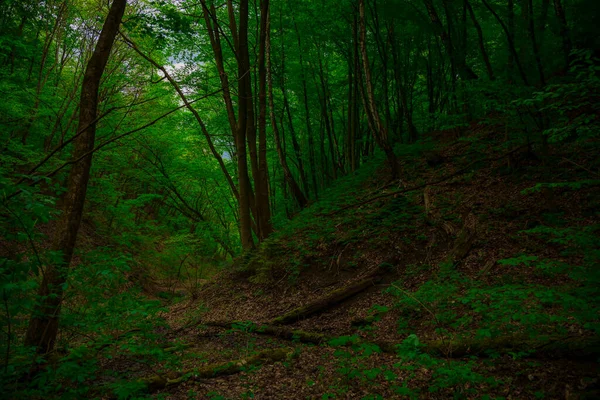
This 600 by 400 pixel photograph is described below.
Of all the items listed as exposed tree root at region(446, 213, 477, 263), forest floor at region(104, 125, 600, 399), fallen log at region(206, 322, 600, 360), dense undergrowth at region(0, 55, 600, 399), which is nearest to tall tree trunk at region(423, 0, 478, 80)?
dense undergrowth at region(0, 55, 600, 399)

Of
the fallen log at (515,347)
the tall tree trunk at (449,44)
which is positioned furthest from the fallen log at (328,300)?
the tall tree trunk at (449,44)

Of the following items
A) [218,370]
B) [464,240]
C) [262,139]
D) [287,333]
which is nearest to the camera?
[218,370]

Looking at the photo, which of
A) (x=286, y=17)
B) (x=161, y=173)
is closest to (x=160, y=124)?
(x=161, y=173)

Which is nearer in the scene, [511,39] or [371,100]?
[511,39]

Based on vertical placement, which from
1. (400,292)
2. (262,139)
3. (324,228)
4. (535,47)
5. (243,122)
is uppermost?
(535,47)

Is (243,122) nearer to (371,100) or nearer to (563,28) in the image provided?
(371,100)

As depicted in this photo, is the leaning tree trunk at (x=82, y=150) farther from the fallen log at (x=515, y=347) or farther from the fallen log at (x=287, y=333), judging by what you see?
the fallen log at (x=515, y=347)

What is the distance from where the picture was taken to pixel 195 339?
694 centimetres

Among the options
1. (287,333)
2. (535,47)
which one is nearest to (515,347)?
(287,333)

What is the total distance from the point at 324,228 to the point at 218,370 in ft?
17.8

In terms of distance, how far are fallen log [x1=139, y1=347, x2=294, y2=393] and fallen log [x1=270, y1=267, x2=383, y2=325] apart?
152 centimetres

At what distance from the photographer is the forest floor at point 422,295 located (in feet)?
12.0

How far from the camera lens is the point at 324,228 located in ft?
32.1

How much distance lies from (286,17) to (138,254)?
12341mm
